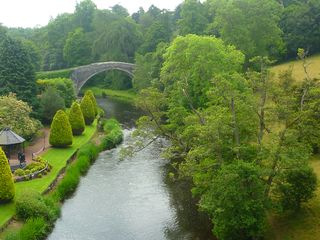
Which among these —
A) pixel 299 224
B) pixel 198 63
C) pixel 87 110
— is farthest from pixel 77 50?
pixel 299 224

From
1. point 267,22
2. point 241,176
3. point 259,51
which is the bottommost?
point 241,176

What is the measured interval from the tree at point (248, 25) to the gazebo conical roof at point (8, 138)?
29.0 meters

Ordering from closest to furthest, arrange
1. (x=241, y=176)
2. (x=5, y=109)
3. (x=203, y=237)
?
(x=241, y=176) < (x=203, y=237) < (x=5, y=109)

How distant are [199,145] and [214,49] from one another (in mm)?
18187

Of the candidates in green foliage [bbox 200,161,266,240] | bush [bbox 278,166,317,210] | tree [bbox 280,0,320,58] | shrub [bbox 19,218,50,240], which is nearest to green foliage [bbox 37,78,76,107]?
shrub [bbox 19,218,50,240]

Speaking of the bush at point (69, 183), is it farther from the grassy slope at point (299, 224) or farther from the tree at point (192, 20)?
the tree at point (192, 20)

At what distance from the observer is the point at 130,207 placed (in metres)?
32.0

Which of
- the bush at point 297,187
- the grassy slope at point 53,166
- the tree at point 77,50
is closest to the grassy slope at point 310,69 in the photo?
the grassy slope at point 53,166

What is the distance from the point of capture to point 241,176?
23.1m

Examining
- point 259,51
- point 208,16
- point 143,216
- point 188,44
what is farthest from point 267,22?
point 143,216

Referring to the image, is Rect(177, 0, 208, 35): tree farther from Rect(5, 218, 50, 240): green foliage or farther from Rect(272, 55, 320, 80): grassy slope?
Rect(5, 218, 50, 240): green foliage

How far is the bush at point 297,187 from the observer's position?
2530 cm

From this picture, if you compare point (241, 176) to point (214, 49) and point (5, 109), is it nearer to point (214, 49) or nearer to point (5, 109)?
point (214, 49)

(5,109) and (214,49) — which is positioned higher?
(214,49)
